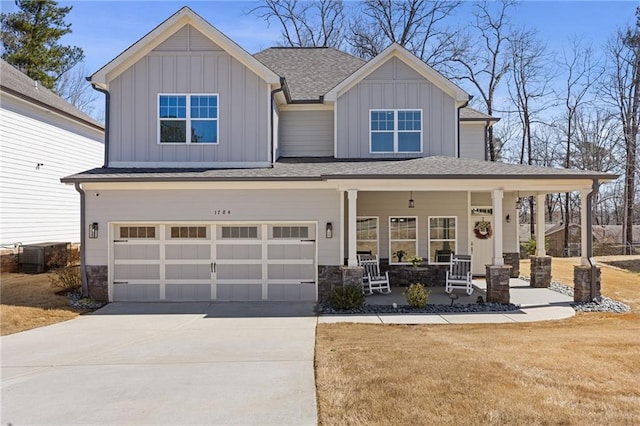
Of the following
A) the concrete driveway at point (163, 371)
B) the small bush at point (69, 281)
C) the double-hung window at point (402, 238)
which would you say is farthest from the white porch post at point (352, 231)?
the small bush at point (69, 281)

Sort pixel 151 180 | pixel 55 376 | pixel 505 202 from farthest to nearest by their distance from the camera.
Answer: pixel 505 202 → pixel 151 180 → pixel 55 376

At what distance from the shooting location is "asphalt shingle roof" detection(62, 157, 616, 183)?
11016mm

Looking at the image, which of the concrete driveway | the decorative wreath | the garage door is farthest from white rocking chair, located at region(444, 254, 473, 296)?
the concrete driveway

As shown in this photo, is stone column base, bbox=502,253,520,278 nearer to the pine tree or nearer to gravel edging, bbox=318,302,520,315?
gravel edging, bbox=318,302,520,315

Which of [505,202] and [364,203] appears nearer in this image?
[364,203]

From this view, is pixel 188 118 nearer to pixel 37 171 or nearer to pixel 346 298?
pixel 346 298

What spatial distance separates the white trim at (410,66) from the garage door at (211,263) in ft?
14.6

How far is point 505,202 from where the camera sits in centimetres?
1614

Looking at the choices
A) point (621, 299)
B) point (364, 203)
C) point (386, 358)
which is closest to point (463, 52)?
point (364, 203)

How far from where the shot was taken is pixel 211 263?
12.1 metres

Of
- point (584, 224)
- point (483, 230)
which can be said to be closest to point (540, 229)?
point (483, 230)

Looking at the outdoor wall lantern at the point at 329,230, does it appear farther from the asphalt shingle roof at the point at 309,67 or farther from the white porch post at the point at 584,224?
the white porch post at the point at 584,224

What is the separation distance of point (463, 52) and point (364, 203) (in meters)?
18.0

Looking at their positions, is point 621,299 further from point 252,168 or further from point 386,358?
point 252,168
